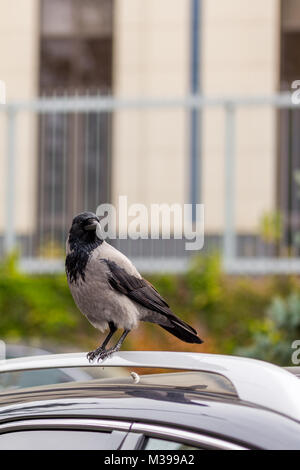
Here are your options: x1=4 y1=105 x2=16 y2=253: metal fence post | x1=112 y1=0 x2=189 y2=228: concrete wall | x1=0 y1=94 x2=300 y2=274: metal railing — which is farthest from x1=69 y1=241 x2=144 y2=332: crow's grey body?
x1=112 y1=0 x2=189 y2=228: concrete wall

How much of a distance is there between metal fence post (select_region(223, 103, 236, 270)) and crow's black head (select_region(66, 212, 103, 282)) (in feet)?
16.9

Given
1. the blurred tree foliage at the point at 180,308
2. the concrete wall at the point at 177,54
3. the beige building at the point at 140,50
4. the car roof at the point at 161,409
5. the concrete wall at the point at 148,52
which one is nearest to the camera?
the car roof at the point at 161,409

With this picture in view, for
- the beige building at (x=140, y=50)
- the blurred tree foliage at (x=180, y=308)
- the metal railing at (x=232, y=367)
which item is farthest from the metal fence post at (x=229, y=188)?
the metal railing at (x=232, y=367)

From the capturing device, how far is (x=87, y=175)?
25.5 feet

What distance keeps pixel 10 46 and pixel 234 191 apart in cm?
480

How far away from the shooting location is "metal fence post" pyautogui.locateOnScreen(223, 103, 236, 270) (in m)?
7.30

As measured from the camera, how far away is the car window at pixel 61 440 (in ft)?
6.71

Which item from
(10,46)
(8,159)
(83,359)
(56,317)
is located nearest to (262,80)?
(10,46)

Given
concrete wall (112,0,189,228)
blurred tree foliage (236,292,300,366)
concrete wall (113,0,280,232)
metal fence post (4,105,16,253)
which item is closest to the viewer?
blurred tree foliage (236,292,300,366)

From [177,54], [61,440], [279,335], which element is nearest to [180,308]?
[279,335]

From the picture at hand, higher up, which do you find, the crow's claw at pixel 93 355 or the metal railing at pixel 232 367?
the crow's claw at pixel 93 355

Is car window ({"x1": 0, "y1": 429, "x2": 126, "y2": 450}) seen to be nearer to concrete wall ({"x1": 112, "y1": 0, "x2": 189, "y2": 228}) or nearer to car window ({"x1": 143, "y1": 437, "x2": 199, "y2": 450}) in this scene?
car window ({"x1": 143, "y1": 437, "x2": 199, "y2": 450})

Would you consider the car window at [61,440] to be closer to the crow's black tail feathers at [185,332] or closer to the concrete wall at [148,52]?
the crow's black tail feathers at [185,332]

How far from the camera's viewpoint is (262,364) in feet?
7.39
